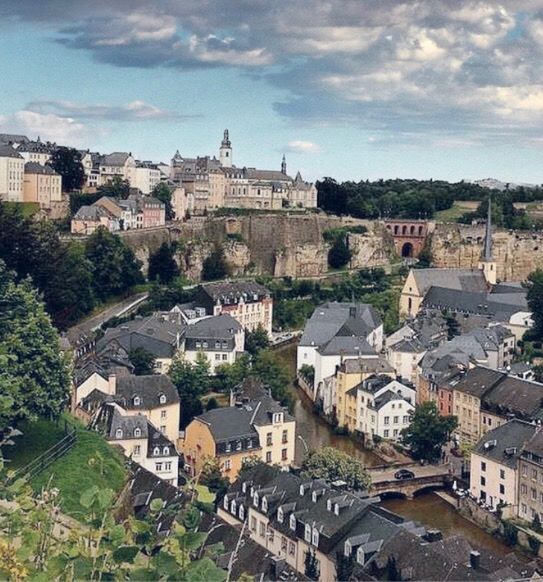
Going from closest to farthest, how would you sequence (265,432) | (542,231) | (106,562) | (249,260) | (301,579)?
(106,562), (301,579), (265,432), (249,260), (542,231)

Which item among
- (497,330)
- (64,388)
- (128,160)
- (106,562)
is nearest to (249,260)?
(128,160)

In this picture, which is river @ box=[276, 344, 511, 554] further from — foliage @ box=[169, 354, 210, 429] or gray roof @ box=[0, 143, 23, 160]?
gray roof @ box=[0, 143, 23, 160]

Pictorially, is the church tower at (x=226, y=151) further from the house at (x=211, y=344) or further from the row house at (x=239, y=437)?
the row house at (x=239, y=437)

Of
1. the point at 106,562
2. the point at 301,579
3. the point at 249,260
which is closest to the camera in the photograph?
the point at 106,562

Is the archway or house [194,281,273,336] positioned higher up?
the archway

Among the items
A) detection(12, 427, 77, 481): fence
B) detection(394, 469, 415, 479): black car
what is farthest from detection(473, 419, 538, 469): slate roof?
detection(12, 427, 77, 481): fence

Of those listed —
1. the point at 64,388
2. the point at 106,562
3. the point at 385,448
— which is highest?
the point at 106,562

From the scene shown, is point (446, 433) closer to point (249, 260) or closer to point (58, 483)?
point (58, 483)
